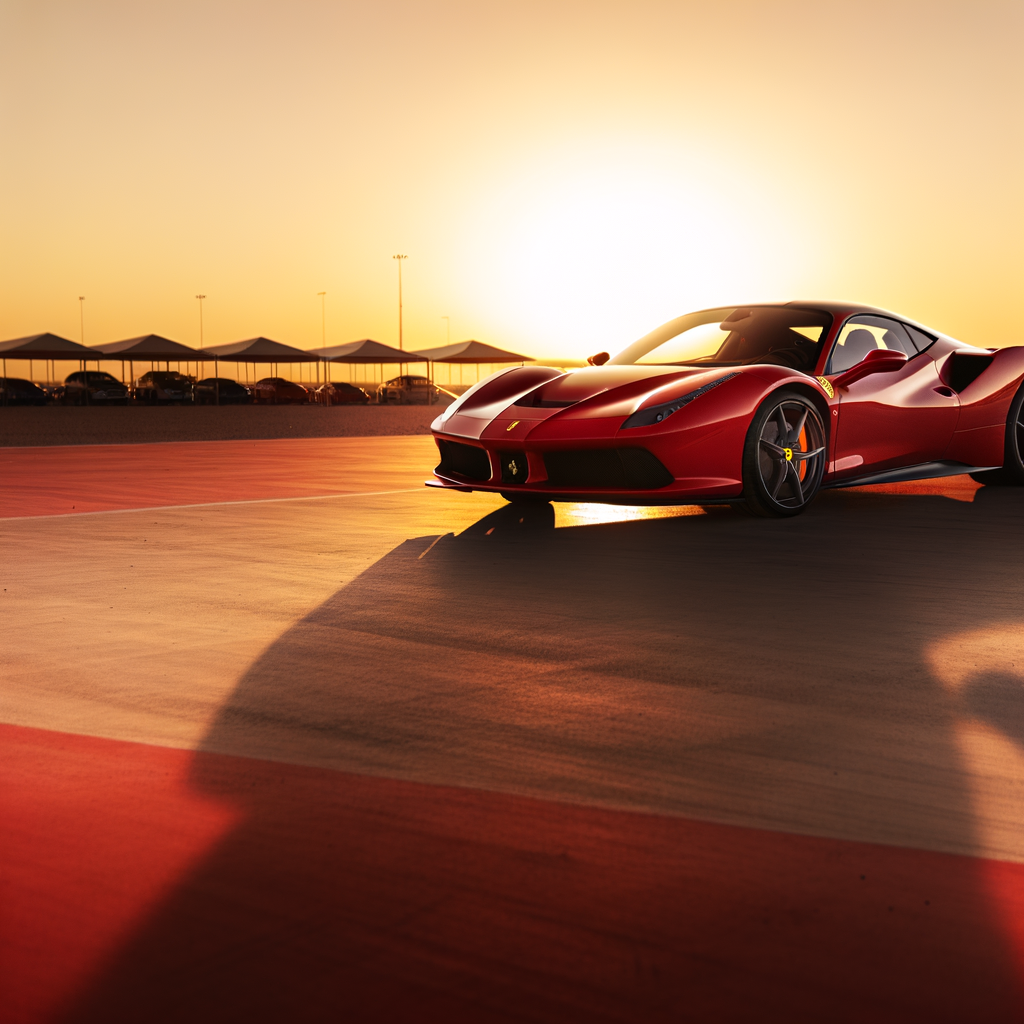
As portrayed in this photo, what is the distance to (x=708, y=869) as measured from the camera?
6.47ft

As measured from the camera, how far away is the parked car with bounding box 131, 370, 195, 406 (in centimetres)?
4578

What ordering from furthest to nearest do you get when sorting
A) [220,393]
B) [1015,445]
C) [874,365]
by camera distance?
[220,393] → [1015,445] → [874,365]

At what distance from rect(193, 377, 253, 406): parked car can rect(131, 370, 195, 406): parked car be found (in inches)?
18.8

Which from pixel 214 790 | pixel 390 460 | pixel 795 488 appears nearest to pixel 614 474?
pixel 795 488

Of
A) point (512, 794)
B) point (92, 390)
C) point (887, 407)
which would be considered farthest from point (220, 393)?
point (512, 794)

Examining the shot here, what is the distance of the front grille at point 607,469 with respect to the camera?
588cm

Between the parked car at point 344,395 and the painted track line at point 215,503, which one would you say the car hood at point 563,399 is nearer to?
the painted track line at point 215,503

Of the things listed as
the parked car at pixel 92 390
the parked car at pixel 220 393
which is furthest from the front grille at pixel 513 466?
the parked car at pixel 220 393

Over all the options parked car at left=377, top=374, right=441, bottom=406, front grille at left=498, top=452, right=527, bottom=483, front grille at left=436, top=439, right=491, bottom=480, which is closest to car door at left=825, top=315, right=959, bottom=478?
front grille at left=498, top=452, right=527, bottom=483

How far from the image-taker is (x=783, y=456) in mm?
6520

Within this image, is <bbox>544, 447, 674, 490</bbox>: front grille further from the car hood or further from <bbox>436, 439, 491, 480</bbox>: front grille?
<bbox>436, 439, 491, 480</bbox>: front grille

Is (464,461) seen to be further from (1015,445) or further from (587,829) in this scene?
(587,829)

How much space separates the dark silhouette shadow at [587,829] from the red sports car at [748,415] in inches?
72.9

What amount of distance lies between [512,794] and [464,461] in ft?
14.6
